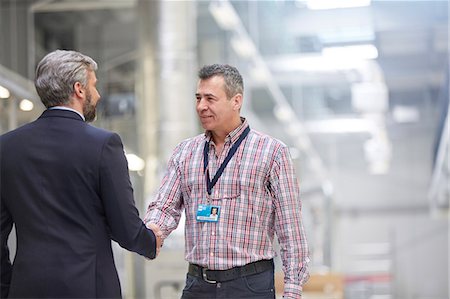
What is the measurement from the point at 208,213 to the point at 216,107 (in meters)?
0.31

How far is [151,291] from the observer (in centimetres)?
713

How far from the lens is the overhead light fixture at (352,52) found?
10477 millimetres

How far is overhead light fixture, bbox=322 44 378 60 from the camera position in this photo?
10477 mm

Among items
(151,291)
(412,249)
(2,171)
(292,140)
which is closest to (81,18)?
(151,291)

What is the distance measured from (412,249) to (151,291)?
11992mm

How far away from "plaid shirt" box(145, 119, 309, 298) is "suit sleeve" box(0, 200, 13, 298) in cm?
46

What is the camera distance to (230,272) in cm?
275

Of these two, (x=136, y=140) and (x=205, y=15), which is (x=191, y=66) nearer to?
(x=205, y=15)

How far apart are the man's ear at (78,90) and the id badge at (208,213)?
1.66 feet

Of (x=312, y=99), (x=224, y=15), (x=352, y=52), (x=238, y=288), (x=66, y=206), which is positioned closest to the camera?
(x=66, y=206)

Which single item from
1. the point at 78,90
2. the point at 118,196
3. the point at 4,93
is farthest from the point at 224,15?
the point at 118,196

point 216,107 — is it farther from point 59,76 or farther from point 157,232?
point 59,76

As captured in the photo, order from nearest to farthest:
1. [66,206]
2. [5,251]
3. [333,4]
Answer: [66,206]
[5,251]
[333,4]

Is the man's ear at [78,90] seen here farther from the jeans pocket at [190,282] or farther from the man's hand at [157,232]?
the jeans pocket at [190,282]
